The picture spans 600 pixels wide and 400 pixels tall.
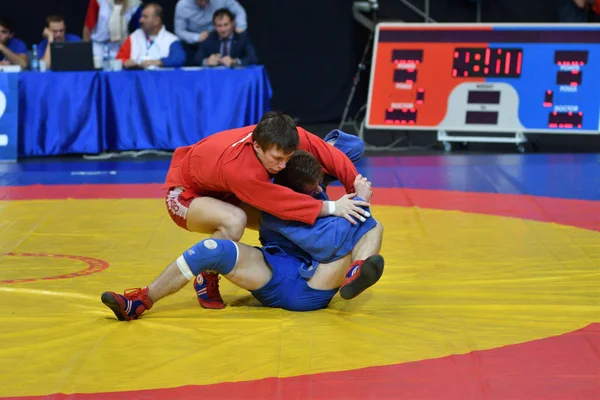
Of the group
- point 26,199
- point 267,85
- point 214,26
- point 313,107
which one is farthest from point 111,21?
point 26,199

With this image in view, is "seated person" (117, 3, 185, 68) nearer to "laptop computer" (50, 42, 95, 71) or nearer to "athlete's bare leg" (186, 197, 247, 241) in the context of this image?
"laptop computer" (50, 42, 95, 71)

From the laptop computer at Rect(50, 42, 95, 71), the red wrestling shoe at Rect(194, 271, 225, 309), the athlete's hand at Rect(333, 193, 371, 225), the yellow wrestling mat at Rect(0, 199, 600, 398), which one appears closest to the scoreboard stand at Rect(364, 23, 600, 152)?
the laptop computer at Rect(50, 42, 95, 71)

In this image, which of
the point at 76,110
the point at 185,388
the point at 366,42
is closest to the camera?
the point at 185,388

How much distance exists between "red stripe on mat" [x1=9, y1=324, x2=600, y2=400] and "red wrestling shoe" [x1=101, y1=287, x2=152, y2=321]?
742 millimetres

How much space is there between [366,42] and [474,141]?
7.89ft

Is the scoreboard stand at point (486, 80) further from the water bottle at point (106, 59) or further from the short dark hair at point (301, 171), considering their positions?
the short dark hair at point (301, 171)

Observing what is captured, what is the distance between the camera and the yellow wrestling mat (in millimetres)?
3449

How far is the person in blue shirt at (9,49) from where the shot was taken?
32.5 ft

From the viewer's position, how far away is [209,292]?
13.9 ft

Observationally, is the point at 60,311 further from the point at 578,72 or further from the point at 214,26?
the point at 578,72

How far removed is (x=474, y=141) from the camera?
10.1 metres

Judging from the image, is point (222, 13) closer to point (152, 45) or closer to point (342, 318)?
point (152, 45)

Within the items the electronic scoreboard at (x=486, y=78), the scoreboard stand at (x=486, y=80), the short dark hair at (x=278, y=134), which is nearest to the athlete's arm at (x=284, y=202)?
the short dark hair at (x=278, y=134)

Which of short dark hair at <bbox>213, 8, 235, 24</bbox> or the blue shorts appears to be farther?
short dark hair at <bbox>213, 8, 235, 24</bbox>
